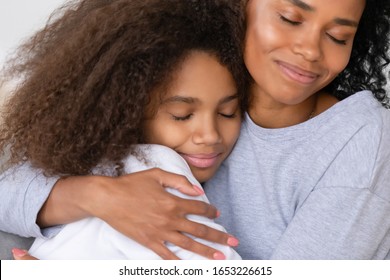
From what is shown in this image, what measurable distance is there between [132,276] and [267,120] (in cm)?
58

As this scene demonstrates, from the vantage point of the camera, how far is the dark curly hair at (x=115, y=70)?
5.64ft

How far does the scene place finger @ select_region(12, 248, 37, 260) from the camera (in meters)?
1.72

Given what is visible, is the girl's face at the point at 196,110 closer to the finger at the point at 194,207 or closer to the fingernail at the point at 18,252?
the finger at the point at 194,207

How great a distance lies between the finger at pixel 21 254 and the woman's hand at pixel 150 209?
0.15 meters

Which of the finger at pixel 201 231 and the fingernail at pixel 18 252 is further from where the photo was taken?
the fingernail at pixel 18 252

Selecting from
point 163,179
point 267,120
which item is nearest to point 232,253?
point 163,179

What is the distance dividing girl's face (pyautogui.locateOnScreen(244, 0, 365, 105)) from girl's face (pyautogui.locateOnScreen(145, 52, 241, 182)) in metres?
0.10

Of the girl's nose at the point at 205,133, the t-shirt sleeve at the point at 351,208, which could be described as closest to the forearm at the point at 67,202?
the girl's nose at the point at 205,133

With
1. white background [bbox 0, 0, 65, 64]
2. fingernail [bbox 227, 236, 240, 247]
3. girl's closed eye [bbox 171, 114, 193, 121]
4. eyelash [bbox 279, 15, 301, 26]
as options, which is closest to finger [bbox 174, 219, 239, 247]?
fingernail [bbox 227, 236, 240, 247]

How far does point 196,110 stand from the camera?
5.74 ft

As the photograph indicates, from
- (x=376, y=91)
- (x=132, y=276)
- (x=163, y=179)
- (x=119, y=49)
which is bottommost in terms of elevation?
(x=376, y=91)

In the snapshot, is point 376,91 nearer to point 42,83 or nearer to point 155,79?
point 155,79

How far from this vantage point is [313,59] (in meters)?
1.69

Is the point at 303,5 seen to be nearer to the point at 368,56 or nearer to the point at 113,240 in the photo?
the point at 368,56
